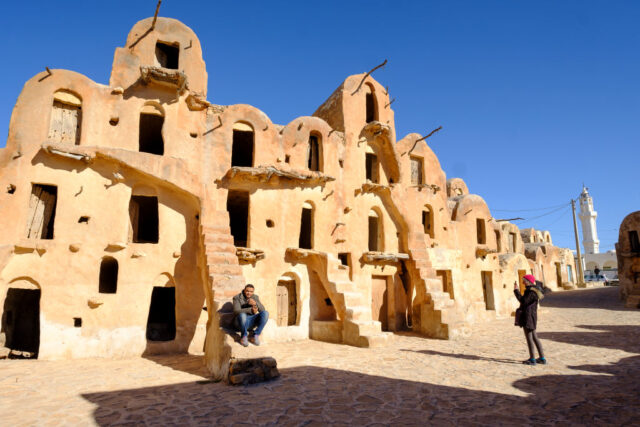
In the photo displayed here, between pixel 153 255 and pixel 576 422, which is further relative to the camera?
pixel 153 255

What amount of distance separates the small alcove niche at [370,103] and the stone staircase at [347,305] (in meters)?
8.20

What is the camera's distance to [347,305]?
46.2 feet

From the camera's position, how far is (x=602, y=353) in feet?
36.1

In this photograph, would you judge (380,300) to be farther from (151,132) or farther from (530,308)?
(151,132)

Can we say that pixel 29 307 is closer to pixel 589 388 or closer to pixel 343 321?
pixel 343 321

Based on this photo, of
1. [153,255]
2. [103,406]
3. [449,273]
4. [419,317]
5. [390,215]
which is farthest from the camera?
[449,273]

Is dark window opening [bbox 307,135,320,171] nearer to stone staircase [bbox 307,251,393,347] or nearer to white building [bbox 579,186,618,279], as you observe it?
stone staircase [bbox 307,251,393,347]

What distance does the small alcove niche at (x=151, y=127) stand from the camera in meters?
14.2

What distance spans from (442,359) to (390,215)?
8.68 meters

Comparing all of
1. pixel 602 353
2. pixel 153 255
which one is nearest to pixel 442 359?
→ pixel 602 353

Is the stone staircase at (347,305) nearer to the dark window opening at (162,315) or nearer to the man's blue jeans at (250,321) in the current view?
the man's blue jeans at (250,321)

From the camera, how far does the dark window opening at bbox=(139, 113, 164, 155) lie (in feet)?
51.2

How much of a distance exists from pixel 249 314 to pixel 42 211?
8212mm

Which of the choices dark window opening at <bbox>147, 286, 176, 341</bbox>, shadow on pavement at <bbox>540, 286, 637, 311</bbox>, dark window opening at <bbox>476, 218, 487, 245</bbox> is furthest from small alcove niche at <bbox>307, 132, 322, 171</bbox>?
shadow on pavement at <bbox>540, 286, 637, 311</bbox>
